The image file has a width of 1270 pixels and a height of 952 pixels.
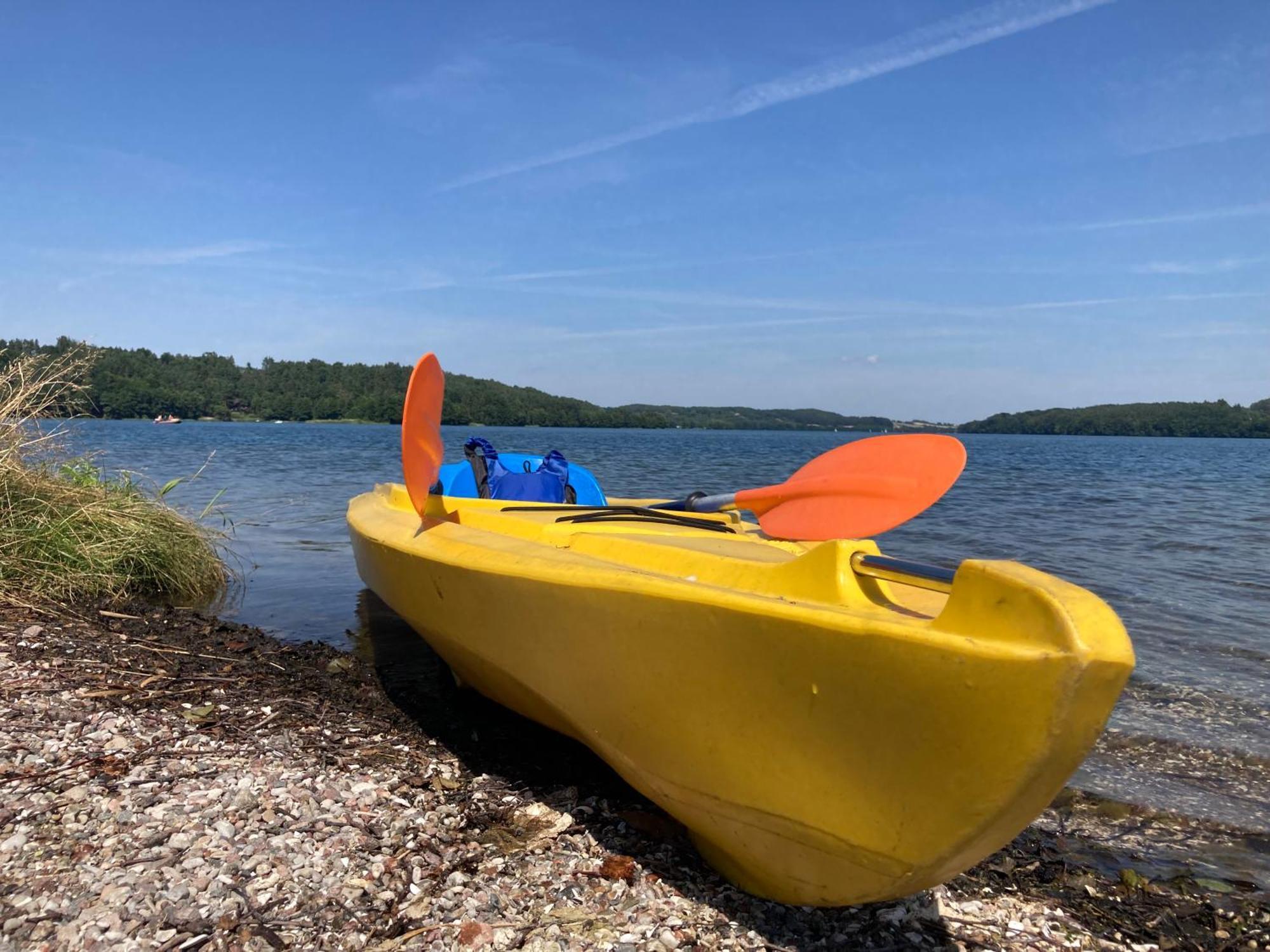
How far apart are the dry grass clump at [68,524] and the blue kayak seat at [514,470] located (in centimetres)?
205

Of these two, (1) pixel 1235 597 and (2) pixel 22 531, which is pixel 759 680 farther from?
(1) pixel 1235 597

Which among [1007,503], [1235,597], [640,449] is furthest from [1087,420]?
[1235,597]

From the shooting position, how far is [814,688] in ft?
5.73

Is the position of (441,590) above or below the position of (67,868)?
above

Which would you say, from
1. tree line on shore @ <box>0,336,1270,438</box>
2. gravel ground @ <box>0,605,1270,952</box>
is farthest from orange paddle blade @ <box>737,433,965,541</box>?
tree line on shore @ <box>0,336,1270,438</box>

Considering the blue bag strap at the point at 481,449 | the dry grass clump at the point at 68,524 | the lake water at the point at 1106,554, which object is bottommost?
the lake water at the point at 1106,554

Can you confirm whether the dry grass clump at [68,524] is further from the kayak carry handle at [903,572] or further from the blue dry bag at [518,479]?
the kayak carry handle at [903,572]

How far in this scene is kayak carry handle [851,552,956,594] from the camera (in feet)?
5.96

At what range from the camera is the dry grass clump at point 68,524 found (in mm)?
4461

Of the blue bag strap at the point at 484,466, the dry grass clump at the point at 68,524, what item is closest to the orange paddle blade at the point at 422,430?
the blue bag strap at the point at 484,466

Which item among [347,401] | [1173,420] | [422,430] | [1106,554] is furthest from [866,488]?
[1173,420]

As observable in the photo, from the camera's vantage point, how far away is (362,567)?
4668 mm

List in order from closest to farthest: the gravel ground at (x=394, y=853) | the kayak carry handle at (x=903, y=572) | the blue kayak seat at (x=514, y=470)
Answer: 1. the kayak carry handle at (x=903, y=572)
2. the gravel ground at (x=394, y=853)
3. the blue kayak seat at (x=514, y=470)

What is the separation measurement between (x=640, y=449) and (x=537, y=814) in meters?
32.6
